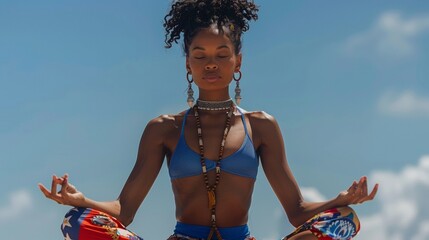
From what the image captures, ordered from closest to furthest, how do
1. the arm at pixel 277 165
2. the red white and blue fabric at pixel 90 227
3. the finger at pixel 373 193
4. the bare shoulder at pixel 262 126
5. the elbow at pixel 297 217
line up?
the red white and blue fabric at pixel 90 227, the finger at pixel 373 193, the elbow at pixel 297 217, the arm at pixel 277 165, the bare shoulder at pixel 262 126

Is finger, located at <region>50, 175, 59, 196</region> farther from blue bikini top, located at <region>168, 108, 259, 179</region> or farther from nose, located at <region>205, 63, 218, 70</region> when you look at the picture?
nose, located at <region>205, 63, 218, 70</region>

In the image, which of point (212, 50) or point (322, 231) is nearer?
point (322, 231)

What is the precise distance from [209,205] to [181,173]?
0.36 meters

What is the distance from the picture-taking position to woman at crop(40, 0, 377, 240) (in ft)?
24.3

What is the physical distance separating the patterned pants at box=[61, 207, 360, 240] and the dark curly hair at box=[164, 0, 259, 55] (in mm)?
1718

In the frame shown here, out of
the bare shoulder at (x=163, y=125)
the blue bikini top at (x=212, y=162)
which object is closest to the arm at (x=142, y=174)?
the bare shoulder at (x=163, y=125)

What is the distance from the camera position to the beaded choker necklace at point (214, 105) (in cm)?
773

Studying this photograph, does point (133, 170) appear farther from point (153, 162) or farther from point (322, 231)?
point (322, 231)

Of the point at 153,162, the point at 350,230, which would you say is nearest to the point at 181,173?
the point at 153,162

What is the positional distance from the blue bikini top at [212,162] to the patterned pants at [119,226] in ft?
2.51

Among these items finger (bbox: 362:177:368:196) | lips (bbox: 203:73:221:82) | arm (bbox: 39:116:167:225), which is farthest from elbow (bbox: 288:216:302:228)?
lips (bbox: 203:73:221:82)

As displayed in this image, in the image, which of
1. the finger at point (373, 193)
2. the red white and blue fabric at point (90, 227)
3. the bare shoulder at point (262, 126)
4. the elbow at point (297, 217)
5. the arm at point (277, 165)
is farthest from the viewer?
the bare shoulder at point (262, 126)

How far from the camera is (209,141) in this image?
757 centimetres

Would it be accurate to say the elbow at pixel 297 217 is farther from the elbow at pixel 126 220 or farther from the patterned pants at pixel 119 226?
the elbow at pixel 126 220
